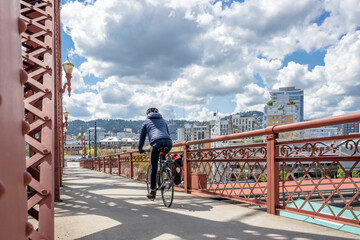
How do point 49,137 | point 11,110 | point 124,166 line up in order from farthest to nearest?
point 124,166 → point 49,137 → point 11,110

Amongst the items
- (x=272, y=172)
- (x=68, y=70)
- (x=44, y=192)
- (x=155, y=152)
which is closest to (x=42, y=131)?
(x=44, y=192)

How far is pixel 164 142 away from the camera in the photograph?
5.54 metres

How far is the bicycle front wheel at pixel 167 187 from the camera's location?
5.24 meters

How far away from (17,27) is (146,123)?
4.61 meters

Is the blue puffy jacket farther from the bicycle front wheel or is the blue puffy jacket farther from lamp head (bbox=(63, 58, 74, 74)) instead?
lamp head (bbox=(63, 58, 74, 74))

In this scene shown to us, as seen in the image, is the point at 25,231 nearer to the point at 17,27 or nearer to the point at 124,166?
the point at 17,27

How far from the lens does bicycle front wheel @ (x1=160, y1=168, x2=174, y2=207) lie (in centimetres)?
524

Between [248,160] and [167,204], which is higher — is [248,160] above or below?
above

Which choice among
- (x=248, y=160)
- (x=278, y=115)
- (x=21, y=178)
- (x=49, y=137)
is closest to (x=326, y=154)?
(x=248, y=160)

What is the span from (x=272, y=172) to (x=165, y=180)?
2200mm

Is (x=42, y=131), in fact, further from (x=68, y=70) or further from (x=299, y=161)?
(x=68, y=70)

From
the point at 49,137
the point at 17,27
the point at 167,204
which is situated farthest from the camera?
the point at 167,204

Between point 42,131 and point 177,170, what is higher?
point 42,131

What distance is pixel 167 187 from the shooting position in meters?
5.44
